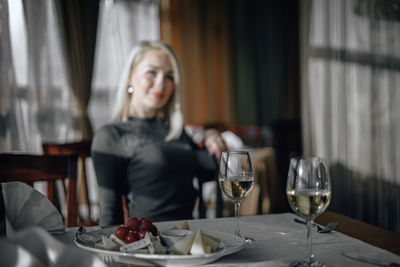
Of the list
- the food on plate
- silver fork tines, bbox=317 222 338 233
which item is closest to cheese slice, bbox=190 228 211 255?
the food on plate

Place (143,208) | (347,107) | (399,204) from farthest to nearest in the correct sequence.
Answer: (347,107) < (399,204) < (143,208)

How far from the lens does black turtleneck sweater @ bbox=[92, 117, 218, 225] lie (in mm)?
1526

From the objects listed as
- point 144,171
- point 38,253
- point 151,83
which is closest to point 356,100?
point 151,83

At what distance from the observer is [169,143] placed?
163 centimetres

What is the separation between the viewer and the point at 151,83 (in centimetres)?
164

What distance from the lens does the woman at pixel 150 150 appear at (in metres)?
1.54

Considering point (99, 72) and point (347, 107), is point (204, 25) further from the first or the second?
point (347, 107)

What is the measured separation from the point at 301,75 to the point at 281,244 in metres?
3.59

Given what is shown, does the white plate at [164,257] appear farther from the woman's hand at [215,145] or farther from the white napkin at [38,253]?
the woman's hand at [215,145]

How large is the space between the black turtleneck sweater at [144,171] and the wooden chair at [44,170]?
192 mm

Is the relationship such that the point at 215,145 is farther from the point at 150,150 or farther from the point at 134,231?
the point at 134,231

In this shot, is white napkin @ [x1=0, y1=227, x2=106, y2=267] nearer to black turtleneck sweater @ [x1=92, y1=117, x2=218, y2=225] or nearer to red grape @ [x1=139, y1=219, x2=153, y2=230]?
red grape @ [x1=139, y1=219, x2=153, y2=230]

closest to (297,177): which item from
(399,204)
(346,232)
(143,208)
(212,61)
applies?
(346,232)

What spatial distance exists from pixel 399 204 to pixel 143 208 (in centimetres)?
261
